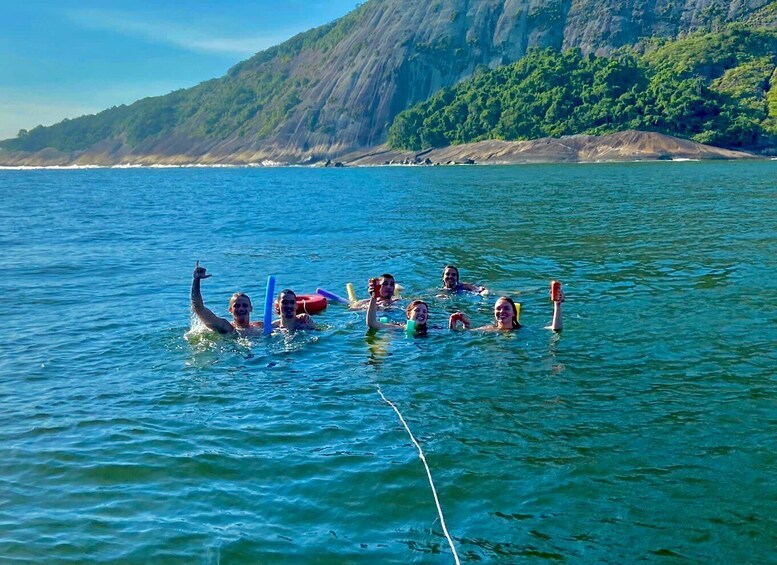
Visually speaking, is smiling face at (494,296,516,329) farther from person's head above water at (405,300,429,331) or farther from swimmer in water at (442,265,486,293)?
swimmer in water at (442,265,486,293)

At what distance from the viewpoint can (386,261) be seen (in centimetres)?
2736

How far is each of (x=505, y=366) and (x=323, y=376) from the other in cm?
328

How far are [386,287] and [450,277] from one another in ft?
7.02

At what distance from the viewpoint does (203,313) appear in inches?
601

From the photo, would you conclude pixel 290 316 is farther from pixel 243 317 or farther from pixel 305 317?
pixel 243 317

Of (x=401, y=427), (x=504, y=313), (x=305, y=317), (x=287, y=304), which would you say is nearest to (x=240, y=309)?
(x=287, y=304)

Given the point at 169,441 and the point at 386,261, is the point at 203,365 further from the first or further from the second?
the point at 386,261

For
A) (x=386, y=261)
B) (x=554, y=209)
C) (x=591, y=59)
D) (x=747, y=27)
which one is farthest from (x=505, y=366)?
(x=747, y=27)

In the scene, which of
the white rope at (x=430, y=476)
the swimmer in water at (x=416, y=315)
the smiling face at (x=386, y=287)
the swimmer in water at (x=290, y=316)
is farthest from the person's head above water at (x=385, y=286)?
the white rope at (x=430, y=476)

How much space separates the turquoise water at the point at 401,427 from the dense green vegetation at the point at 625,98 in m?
124

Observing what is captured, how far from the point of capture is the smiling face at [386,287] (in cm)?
1859

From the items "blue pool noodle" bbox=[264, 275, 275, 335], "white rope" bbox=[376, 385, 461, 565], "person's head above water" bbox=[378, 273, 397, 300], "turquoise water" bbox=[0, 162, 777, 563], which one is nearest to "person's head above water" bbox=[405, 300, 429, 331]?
"turquoise water" bbox=[0, 162, 777, 563]

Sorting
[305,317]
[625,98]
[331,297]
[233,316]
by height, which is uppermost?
[625,98]

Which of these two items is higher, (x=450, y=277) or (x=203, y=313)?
(x=203, y=313)
